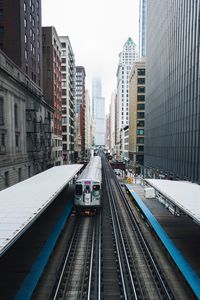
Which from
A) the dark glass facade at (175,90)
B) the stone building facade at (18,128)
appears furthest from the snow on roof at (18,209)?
the dark glass facade at (175,90)

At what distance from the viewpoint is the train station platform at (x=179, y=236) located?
1016cm

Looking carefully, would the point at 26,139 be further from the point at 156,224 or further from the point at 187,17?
the point at 187,17

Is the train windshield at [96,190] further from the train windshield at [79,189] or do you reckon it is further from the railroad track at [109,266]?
the railroad track at [109,266]

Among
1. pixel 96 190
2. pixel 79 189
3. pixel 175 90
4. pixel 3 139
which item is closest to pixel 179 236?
pixel 96 190

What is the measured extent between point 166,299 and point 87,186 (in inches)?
429

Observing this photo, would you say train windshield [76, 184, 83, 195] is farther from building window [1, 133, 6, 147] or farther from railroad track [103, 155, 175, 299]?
building window [1, 133, 6, 147]

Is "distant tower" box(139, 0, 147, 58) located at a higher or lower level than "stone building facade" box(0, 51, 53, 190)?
higher

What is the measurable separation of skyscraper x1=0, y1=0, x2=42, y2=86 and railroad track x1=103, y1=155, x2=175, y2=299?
2984cm

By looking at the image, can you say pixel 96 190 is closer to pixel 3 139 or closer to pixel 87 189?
pixel 87 189

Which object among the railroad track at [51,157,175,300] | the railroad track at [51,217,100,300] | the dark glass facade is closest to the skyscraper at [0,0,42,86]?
the dark glass facade

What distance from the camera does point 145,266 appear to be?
1179cm

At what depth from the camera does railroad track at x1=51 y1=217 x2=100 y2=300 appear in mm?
9617

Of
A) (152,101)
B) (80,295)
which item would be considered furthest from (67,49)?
(80,295)

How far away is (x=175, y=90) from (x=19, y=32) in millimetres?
27886
